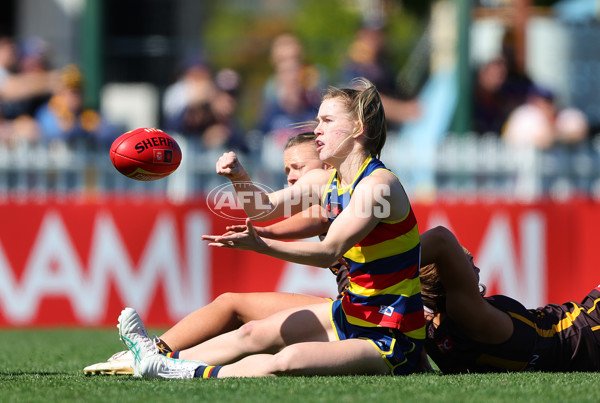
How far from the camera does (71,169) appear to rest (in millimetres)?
9055

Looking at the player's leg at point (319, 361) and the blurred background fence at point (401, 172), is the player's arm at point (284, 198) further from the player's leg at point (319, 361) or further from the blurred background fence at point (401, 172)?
the blurred background fence at point (401, 172)

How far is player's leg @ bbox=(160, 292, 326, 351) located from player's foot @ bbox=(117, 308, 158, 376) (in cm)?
30

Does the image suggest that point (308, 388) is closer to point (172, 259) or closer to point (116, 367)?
point (116, 367)

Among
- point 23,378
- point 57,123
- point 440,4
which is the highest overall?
point 440,4

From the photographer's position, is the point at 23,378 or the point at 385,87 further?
the point at 385,87

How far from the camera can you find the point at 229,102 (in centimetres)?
1033

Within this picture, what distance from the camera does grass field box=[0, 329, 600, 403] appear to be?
395 centimetres

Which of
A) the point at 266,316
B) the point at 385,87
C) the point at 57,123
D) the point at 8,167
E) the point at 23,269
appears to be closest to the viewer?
the point at 266,316

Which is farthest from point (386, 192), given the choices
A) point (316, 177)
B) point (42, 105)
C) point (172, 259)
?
point (42, 105)

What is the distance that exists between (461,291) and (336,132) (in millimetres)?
1029

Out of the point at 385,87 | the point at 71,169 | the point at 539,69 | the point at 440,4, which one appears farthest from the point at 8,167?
the point at 440,4

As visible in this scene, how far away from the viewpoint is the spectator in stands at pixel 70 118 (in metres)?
9.57

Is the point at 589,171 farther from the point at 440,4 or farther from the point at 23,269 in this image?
the point at 440,4

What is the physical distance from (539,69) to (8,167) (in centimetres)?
743
